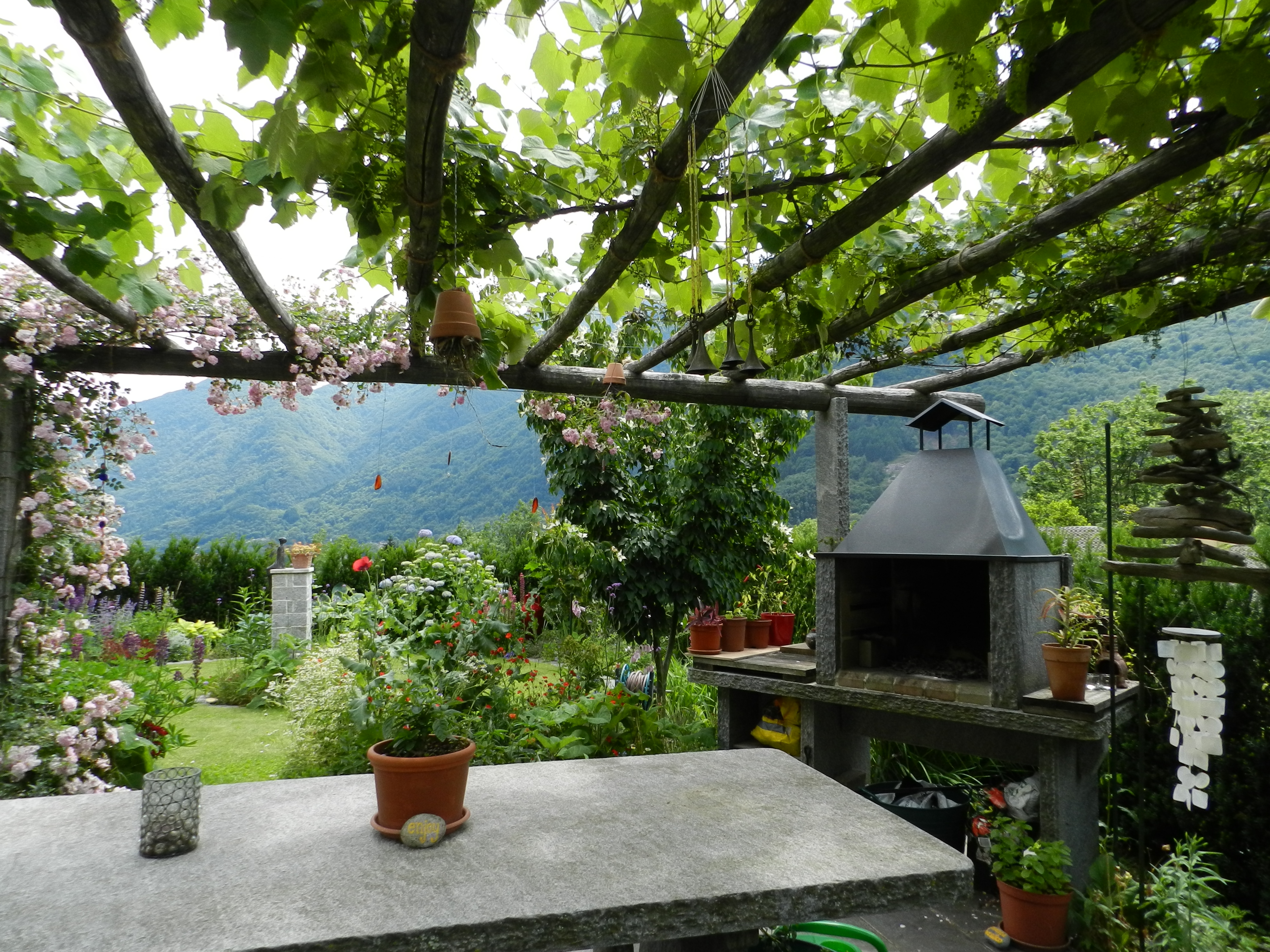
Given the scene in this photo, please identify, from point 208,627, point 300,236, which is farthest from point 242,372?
point 208,627

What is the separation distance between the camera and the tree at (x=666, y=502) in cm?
553

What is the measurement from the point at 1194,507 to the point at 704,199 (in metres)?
1.94

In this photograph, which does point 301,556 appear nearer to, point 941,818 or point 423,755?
point 941,818

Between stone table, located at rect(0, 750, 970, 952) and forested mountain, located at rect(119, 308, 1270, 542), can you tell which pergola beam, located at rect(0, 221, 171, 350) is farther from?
forested mountain, located at rect(119, 308, 1270, 542)

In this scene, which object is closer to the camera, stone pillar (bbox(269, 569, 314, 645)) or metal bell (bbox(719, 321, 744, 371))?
metal bell (bbox(719, 321, 744, 371))

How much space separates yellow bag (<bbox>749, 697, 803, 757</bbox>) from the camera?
4367 millimetres

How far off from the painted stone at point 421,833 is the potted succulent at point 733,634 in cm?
315

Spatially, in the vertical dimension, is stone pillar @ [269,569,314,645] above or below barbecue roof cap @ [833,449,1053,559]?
below

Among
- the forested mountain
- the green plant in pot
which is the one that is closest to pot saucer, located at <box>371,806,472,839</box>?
the green plant in pot

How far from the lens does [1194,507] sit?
264cm

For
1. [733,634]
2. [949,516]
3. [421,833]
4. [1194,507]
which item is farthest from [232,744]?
[1194,507]

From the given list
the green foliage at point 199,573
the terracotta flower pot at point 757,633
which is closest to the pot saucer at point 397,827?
the terracotta flower pot at point 757,633

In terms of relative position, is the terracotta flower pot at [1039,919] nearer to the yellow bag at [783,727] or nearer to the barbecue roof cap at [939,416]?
the yellow bag at [783,727]

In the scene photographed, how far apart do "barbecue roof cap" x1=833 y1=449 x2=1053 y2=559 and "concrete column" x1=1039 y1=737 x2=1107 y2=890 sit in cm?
85
